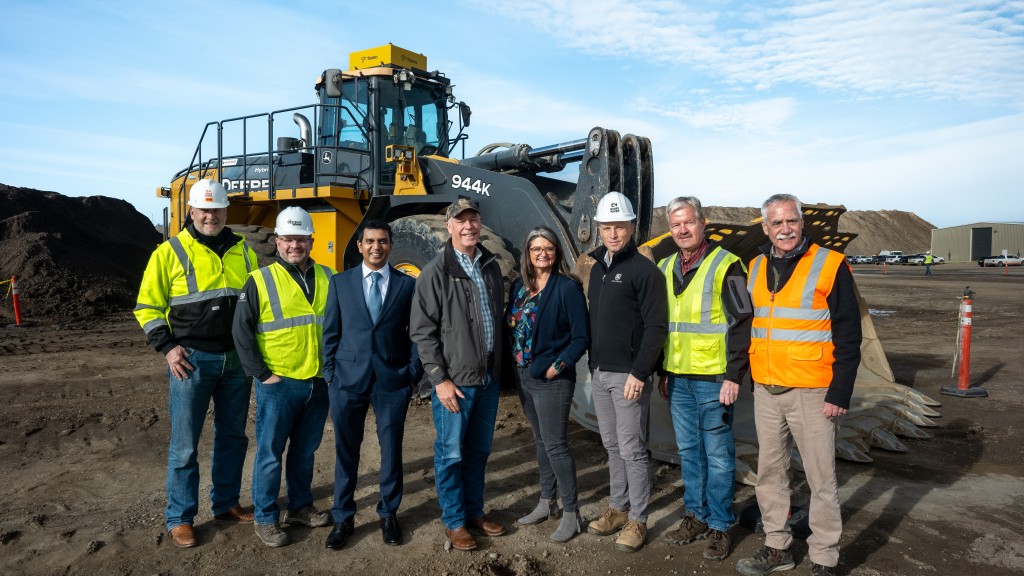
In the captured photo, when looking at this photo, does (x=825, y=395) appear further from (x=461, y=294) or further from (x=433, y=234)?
(x=433, y=234)

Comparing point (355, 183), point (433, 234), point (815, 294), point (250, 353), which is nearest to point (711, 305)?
point (815, 294)

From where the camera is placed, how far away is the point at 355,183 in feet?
25.2

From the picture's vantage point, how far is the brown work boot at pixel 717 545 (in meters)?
3.54

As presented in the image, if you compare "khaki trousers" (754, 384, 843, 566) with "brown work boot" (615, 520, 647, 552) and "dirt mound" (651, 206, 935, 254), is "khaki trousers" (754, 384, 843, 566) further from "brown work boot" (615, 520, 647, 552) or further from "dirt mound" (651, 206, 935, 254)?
"dirt mound" (651, 206, 935, 254)

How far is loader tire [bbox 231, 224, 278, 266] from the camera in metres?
7.71

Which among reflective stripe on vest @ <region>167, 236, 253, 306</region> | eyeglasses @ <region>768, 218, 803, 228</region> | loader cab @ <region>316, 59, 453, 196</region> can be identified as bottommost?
→ reflective stripe on vest @ <region>167, 236, 253, 306</region>

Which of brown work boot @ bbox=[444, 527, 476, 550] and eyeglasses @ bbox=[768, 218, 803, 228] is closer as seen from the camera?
eyeglasses @ bbox=[768, 218, 803, 228]

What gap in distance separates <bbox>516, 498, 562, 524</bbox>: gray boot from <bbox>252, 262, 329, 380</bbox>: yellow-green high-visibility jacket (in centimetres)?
143

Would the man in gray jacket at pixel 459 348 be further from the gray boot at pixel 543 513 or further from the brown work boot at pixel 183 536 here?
the brown work boot at pixel 183 536

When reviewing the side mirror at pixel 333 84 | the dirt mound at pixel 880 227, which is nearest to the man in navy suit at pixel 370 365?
the side mirror at pixel 333 84

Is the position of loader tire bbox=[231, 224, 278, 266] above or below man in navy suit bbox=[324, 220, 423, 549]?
above

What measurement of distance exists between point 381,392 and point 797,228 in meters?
2.22

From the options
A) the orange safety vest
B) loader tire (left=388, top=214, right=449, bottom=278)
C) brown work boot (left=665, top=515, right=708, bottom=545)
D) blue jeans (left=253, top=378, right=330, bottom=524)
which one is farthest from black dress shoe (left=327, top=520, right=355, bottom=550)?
loader tire (left=388, top=214, right=449, bottom=278)

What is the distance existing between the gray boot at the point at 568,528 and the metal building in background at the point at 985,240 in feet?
230
